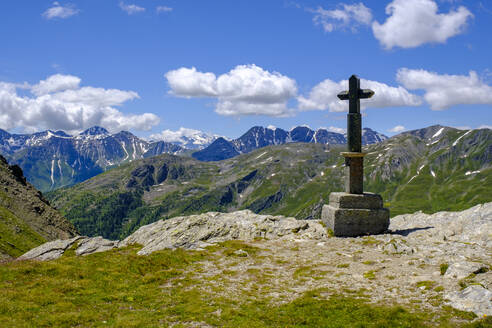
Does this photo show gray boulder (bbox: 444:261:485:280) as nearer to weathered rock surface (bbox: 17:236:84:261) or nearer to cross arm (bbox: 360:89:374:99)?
cross arm (bbox: 360:89:374:99)

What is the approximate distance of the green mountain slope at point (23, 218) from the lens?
73.6 meters

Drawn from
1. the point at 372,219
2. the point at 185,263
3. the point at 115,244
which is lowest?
the point at 115,244

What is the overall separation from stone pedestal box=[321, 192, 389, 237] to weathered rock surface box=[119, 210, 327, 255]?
2040mm

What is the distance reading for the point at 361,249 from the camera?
25844 mm

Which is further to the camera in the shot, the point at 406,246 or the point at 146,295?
the point at 406,246

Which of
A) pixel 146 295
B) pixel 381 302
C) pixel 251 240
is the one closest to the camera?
pixel 381 302

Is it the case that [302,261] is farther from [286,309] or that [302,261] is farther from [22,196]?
[22,196]

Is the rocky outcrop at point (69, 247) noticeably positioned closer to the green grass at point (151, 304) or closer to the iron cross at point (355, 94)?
the green grass at point (151, 304)

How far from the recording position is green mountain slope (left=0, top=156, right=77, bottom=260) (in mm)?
73562

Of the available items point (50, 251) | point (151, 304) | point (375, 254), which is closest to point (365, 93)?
point (375, 254)

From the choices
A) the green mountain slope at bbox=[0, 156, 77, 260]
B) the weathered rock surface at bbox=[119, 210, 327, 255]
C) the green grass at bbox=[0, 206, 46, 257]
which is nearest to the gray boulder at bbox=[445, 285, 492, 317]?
the weathered rock surface at bbox=[119, 210, 327, 255]

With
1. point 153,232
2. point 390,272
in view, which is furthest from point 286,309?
point 153,232

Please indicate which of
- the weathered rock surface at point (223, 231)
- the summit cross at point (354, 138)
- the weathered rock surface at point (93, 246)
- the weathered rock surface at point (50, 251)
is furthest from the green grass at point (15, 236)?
the summit cross at point (354, 138)

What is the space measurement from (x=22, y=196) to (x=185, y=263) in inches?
3625
